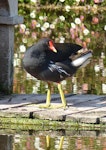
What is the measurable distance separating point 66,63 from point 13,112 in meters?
0.94

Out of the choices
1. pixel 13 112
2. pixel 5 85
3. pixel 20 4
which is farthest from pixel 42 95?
pixel 20 4

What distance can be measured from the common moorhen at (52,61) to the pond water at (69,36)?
1729mm

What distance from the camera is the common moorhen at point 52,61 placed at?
36.4 feet

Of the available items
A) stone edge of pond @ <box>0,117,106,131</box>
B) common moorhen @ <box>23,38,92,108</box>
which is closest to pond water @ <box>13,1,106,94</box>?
common moorhen @ <box>23,38,92,108</box>

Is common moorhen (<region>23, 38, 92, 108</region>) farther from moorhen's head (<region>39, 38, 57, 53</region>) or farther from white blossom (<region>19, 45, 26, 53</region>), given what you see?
white blossom (<region>19, 45, 26, 53</region>)

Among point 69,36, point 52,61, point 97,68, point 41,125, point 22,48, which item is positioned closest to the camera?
point 41,125

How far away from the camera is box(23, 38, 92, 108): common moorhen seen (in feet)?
36.4

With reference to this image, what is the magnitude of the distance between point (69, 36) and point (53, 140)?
35.2 feet

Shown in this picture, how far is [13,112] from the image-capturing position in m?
10.9

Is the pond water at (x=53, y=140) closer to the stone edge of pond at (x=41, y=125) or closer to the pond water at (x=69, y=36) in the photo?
the stone edge of pond at (x=41, y=125)

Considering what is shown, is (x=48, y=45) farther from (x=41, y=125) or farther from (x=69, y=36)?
(x=69, y=36)

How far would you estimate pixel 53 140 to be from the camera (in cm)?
988

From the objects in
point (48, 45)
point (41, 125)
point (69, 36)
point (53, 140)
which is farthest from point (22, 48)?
point (53, 140)

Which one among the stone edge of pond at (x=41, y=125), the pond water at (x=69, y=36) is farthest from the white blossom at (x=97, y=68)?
the stone edge of pond at (x=41, y=125)
